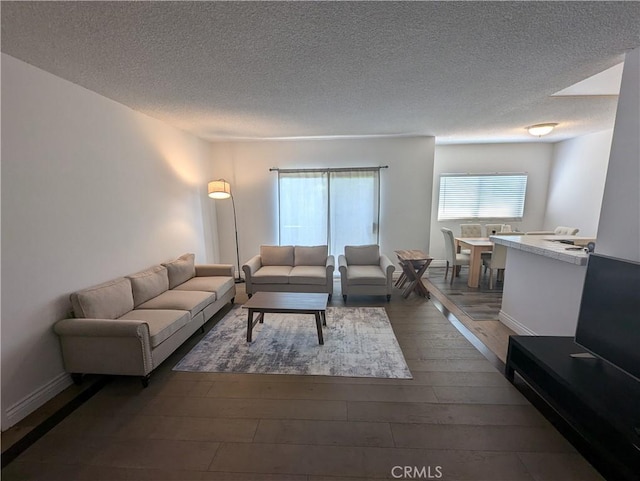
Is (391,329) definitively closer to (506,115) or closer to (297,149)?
(506,115)

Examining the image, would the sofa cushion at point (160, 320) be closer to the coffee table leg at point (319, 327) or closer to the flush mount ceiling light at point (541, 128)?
the coffee table leg at point (319, 327)

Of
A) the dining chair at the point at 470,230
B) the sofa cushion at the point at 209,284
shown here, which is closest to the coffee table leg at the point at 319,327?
the sofa cushion at the point at 209,284

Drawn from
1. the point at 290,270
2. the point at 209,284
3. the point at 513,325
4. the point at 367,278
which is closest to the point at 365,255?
the point at 367,278

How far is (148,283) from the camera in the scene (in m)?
3.05

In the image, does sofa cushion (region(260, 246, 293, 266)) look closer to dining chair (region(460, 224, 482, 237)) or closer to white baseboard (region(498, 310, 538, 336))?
white baseboard (region(498, 310, 538, 336))

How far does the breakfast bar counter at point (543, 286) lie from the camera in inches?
97.2

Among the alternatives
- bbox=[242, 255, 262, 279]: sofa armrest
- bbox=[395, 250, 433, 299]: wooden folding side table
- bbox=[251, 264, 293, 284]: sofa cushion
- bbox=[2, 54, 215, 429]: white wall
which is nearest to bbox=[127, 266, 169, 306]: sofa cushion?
bbox=[2, 54, 215, 429]: white wall

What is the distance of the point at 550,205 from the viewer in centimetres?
580

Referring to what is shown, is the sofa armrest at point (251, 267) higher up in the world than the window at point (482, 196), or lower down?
lower down

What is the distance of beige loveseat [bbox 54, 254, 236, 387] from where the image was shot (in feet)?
Result: 7.18

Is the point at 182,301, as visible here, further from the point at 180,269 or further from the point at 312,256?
the point at 312,256

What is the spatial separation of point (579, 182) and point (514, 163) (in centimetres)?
113

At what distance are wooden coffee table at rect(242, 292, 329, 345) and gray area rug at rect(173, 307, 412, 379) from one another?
0.17 m

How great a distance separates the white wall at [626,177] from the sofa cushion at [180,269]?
4.33 m
